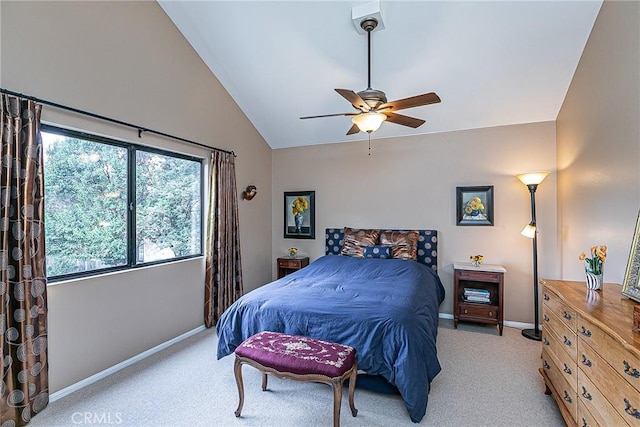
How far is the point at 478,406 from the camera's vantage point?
224cm

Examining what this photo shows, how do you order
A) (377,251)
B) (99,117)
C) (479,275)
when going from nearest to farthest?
(99,117) < (479,275) < (377,251)

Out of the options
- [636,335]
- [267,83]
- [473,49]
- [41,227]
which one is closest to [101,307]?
[41,227]

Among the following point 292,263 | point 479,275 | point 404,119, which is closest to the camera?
point 404,119

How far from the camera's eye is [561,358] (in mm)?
2016

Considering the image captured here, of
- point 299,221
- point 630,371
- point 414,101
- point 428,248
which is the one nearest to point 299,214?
point 299,221

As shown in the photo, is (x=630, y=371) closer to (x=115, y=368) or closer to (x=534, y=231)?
(x=534, y=231)

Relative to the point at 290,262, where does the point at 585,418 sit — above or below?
below

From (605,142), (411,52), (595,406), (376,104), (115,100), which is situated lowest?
(595,406)

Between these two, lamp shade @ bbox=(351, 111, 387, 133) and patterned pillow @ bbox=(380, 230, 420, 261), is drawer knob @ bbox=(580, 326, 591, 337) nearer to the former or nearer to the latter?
lamp shade @ bbox=(351, 111, 387, 133)

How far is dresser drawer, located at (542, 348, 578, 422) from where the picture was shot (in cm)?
179

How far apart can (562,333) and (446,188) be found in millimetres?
2525

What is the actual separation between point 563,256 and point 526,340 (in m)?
1.09

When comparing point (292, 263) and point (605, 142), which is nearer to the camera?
point (605, 142)
